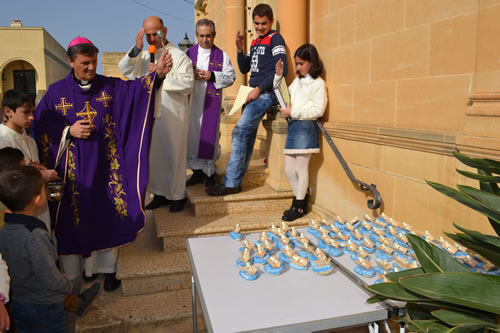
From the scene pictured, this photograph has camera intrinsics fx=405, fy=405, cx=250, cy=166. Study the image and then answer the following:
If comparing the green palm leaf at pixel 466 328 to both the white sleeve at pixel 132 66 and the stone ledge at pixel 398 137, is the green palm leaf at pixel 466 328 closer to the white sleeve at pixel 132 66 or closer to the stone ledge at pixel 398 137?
the stone ledge at pixel 398 137

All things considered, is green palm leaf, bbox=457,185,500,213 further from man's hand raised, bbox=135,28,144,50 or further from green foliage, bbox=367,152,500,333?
man's hand raised, bbox=135,28,144,50

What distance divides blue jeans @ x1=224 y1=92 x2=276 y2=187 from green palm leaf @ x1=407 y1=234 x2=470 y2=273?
329cm

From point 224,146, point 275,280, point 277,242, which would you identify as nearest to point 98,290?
point 277,242

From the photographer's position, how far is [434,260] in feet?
5.05

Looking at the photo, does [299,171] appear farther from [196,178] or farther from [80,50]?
[80,50]

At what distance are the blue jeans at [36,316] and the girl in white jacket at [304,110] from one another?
2.75 meters

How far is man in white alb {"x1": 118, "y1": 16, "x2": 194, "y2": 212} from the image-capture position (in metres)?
4.46

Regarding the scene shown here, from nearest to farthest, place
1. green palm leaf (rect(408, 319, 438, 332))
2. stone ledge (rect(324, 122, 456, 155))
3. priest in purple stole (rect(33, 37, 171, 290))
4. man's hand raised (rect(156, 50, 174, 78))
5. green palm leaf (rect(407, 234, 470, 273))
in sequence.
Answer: green palm leaf (rect(408, 319, 438, 332)) < green palm leaf (rect(407, 234, 470, 273)) < stone ledge (rect(324, 122, 456, 155)) < priest in purple stole (rect(33, 37, 171, 290)) < man's hand raised (rect(156, 50, 174, 78))

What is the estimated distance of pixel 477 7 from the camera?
2.64 meters

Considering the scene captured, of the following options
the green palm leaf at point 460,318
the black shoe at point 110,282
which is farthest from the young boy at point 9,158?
the green palm leaf at point 460,318

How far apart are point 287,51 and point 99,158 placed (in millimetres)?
2620

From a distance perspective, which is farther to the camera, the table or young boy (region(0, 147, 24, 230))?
young boy (region(0, 147, 24, 230))

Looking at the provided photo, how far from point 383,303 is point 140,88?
2.91m

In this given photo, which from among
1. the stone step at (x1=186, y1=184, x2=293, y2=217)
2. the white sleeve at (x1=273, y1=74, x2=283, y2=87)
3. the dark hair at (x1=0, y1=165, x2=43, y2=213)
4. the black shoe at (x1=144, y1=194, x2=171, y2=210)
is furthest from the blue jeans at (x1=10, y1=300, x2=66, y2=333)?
the white sleeve at (x1=273, y1=74, x2=283, y2=87)
